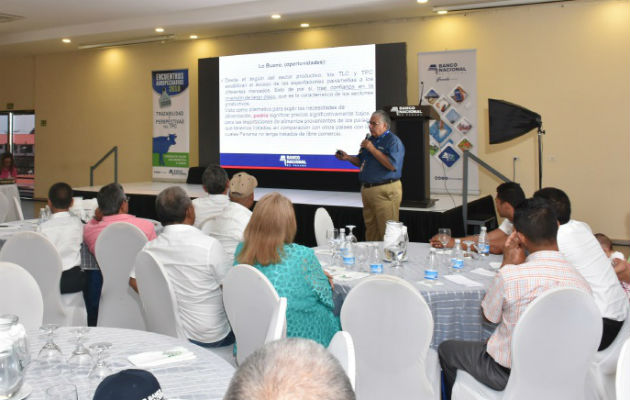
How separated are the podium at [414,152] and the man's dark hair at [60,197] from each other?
381cm

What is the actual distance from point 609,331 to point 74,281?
10.7 feet

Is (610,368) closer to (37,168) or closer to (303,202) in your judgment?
(303,202)

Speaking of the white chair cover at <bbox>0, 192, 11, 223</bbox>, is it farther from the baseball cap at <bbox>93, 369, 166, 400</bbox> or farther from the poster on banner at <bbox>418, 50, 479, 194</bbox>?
the baseball cap at <bbox>93, 369, 166, 400</bbox>

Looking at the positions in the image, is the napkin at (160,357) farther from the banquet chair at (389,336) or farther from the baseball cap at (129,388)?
the baseball cap at (129,388)

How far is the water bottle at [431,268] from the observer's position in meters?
3.14

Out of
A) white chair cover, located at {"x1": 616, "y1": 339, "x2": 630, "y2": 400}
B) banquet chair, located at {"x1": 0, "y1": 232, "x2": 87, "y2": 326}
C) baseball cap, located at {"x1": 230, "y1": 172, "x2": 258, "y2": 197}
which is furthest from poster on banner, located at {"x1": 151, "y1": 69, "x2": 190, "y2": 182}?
white chair cover, located at {"x1": 616, "y1": 339, "x2": 630, "y2": 400}

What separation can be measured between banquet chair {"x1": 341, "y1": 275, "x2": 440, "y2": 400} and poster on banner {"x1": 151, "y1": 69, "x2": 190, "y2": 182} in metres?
8.71

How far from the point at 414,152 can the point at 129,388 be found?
19.6 feet

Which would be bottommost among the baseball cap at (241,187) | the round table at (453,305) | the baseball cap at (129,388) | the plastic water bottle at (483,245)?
the round table at (453,305)

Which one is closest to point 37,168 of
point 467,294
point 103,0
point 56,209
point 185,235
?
point 103,0

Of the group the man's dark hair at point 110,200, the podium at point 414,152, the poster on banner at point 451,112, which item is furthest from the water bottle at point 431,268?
the poster on banner at point 451,112

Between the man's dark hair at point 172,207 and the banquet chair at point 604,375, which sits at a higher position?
the man's dark hair at point 172,207

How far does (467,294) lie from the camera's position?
294 centimetres

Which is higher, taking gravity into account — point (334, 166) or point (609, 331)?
point (334, 166)
